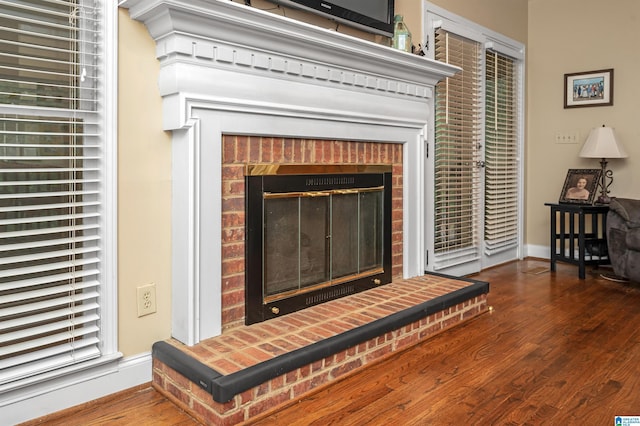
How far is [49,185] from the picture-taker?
5.68 feet

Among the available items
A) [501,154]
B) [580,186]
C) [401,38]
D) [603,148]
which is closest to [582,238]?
[580,186]

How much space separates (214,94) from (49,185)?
691mm

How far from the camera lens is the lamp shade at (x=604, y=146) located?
4031mm

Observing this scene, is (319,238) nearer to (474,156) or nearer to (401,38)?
(401,38)

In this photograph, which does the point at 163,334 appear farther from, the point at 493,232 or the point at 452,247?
the point at 493,232

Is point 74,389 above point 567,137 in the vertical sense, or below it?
below

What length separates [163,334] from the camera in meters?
2.05

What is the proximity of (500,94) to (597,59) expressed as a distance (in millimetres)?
900

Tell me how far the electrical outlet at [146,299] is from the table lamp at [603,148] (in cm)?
360

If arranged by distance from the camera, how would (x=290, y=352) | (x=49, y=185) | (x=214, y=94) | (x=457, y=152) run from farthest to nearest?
(x=457, y=152), (x=214, y=94), (x=290, y=352), (x=49, y=185)

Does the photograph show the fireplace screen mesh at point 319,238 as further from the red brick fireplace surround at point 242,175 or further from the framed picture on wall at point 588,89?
the framed picture on wall at point 588,89

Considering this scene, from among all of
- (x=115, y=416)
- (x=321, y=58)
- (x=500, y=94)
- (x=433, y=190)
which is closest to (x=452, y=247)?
(x=433, y=190)

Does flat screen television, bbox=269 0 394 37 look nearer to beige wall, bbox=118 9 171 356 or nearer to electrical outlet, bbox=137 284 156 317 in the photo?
beige wall, bbox=118 9 171 356

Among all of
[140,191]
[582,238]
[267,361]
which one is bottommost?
[267,361]
